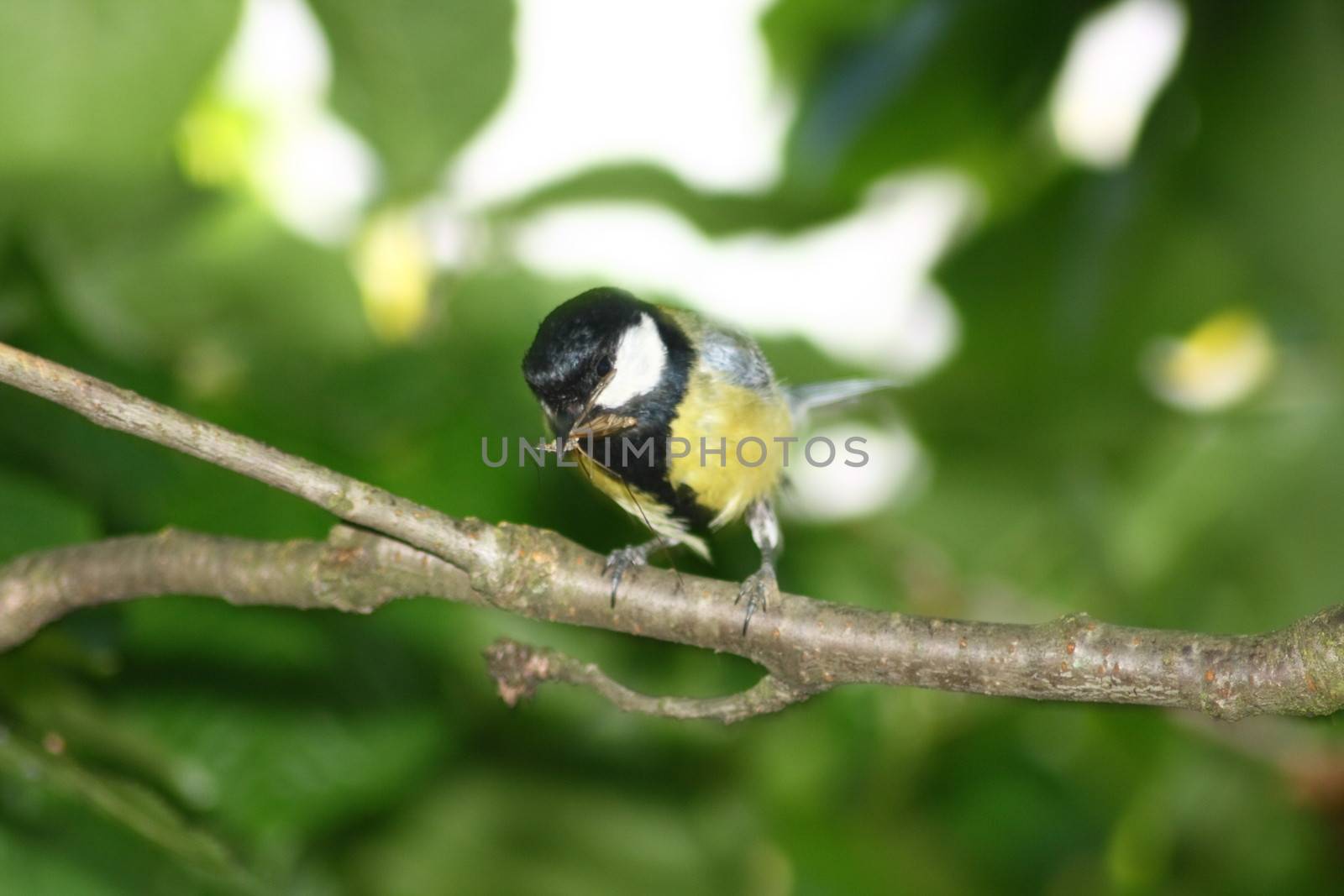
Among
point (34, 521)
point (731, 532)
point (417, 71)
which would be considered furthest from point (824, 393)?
point (34, 521)

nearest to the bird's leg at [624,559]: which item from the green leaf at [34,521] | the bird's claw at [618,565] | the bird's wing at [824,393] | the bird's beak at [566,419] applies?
the bird's claw at [618,565]

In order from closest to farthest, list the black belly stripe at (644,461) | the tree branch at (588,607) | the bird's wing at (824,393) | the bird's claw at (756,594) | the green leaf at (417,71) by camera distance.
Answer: the tree branch at (588,607), the bird's claw at (756,594), the black belly stripe at (644,461), the green leaf at (417,71), the bird's wing at (824,393)

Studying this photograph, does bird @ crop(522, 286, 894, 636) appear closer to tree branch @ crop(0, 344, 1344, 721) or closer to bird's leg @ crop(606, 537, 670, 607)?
bird's leg @ crop(606, 537, 670, 607)

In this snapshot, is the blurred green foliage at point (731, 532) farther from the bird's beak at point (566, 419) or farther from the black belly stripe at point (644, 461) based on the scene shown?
the bird's beak at point (566, 419)

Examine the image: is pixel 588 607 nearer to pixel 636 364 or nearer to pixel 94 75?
pixel 636 364

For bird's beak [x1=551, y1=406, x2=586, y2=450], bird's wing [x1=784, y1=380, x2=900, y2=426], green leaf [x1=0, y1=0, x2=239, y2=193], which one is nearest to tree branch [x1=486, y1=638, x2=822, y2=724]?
bird's beak [x1=551, y1=406, x2=586, y2=450]

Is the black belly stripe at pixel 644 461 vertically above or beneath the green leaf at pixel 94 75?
beneath
